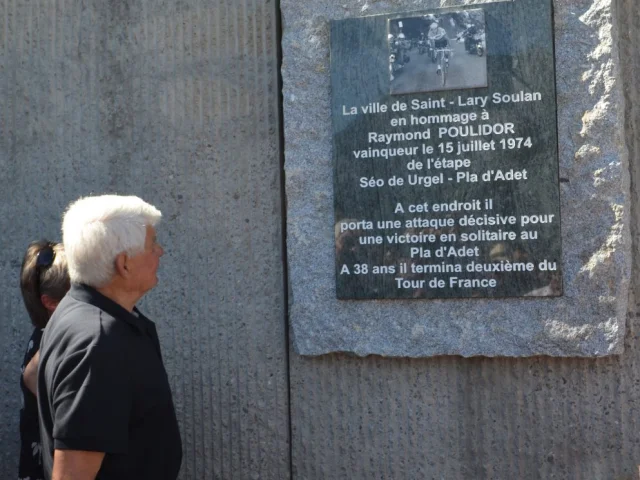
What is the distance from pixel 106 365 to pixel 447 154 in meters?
1.88

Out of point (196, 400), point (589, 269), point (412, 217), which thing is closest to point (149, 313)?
point (196, 400)

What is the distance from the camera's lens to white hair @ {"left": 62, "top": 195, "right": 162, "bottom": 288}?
9.09 ft

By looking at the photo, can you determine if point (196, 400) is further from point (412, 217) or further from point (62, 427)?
point (62, 427)

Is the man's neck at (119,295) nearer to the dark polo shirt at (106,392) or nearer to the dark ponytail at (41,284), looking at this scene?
the dark polo shirt at (106,392)

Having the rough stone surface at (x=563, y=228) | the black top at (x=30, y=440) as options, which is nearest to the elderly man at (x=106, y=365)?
the black top at (x=30, y=440)

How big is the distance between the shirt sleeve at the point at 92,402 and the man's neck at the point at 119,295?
0.27m

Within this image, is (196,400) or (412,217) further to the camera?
(196,400)

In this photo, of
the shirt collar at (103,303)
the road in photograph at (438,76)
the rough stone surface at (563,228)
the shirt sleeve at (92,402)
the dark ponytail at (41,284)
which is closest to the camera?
the shirt sleeve at (92,402)

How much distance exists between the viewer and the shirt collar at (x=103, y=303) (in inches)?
109

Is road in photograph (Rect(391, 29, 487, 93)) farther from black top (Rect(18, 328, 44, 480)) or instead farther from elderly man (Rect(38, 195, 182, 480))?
black top (Rect(18, 328, 44, 480))

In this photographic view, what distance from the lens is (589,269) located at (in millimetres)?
3703

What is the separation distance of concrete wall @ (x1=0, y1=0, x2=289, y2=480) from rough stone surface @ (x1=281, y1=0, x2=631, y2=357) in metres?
0.18

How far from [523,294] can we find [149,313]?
5.85ft

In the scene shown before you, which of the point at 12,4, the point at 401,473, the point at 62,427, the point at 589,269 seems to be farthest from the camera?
the point at 12,4
